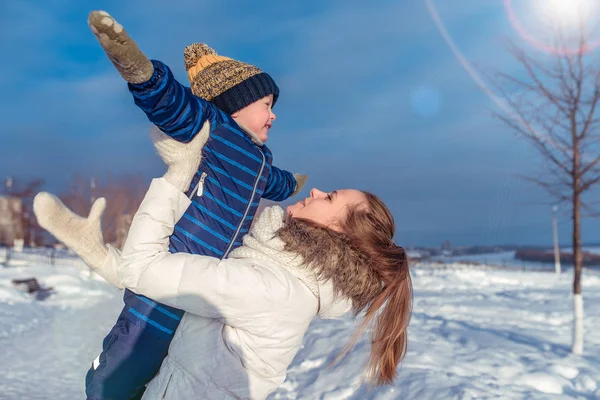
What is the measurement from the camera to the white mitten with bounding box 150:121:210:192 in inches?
82.2

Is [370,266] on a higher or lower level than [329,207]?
lower

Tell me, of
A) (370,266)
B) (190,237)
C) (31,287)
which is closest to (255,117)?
(190,237)

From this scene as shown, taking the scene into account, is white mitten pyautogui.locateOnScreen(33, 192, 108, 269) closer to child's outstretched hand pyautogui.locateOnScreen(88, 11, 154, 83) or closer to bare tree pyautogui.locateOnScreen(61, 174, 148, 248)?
child's outstretched hand pyautogui.locateOnScreen(88, 11, 154, 83)

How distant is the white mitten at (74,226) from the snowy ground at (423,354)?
3333 mm

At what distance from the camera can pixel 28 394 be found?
18.7 feet

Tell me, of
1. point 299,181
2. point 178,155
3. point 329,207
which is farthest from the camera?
point 299,181

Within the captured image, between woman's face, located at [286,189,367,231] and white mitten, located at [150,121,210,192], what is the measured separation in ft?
1.59

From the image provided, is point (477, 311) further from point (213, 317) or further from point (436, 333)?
point (213, 317)

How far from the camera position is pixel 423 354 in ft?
22.9

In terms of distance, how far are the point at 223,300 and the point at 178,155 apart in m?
0.57

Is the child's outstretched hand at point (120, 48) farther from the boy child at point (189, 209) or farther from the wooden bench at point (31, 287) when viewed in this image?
the wooden bench at point (31, 287)

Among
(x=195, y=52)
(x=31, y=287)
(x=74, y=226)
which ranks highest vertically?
(x=195, y=52)

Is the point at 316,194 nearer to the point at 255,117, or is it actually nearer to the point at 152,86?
the point at 255,117

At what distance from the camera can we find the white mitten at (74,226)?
215 centimetres
